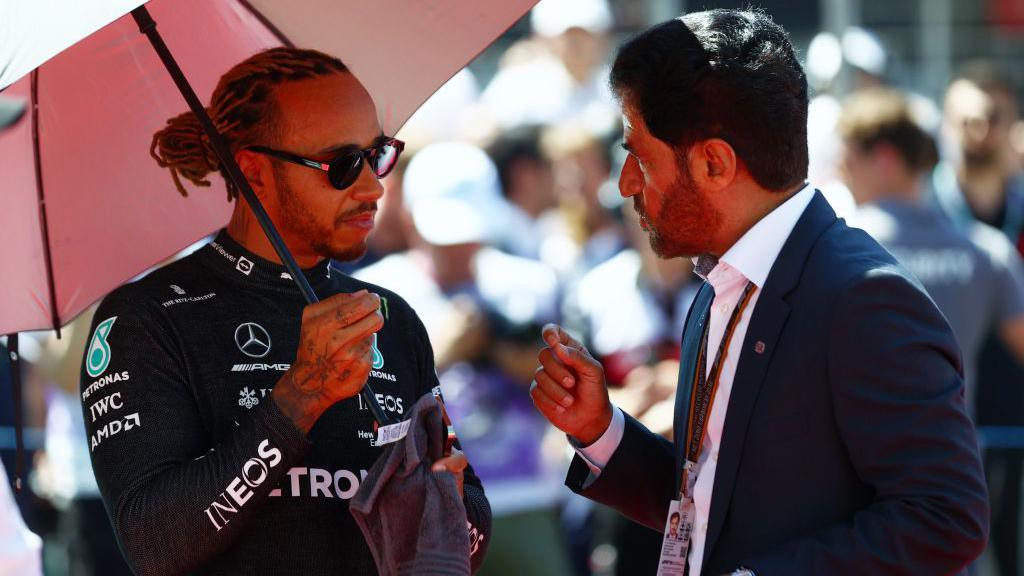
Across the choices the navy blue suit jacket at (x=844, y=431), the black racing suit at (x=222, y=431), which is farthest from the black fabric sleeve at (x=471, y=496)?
the navy blue suit jacket at (x=844, y=431)

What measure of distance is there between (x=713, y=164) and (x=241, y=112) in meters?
1.16

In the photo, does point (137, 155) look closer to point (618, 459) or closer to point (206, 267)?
point (206, 267)

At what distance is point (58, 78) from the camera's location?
3686 mm

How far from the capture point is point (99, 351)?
10.7 ft

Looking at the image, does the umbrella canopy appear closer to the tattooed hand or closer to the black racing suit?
the black racing suit

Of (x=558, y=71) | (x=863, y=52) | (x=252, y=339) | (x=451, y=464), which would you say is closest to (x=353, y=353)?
(x=451, y=464)

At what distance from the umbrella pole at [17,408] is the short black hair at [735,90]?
1.67 m

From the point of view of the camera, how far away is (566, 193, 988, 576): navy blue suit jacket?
285 cm

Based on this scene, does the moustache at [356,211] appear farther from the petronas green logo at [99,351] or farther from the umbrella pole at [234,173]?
the petronas green logo at [99,351]

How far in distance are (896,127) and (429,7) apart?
3.59m

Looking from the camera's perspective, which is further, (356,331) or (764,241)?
(764,241)

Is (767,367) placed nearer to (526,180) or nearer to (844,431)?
(844,431)

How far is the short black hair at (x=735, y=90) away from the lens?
A: 3.21 meters

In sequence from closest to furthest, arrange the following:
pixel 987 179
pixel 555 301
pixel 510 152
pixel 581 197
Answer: pixel 555 301 → pixel 510 152 → pixel 581 197 → pixel 987 179
